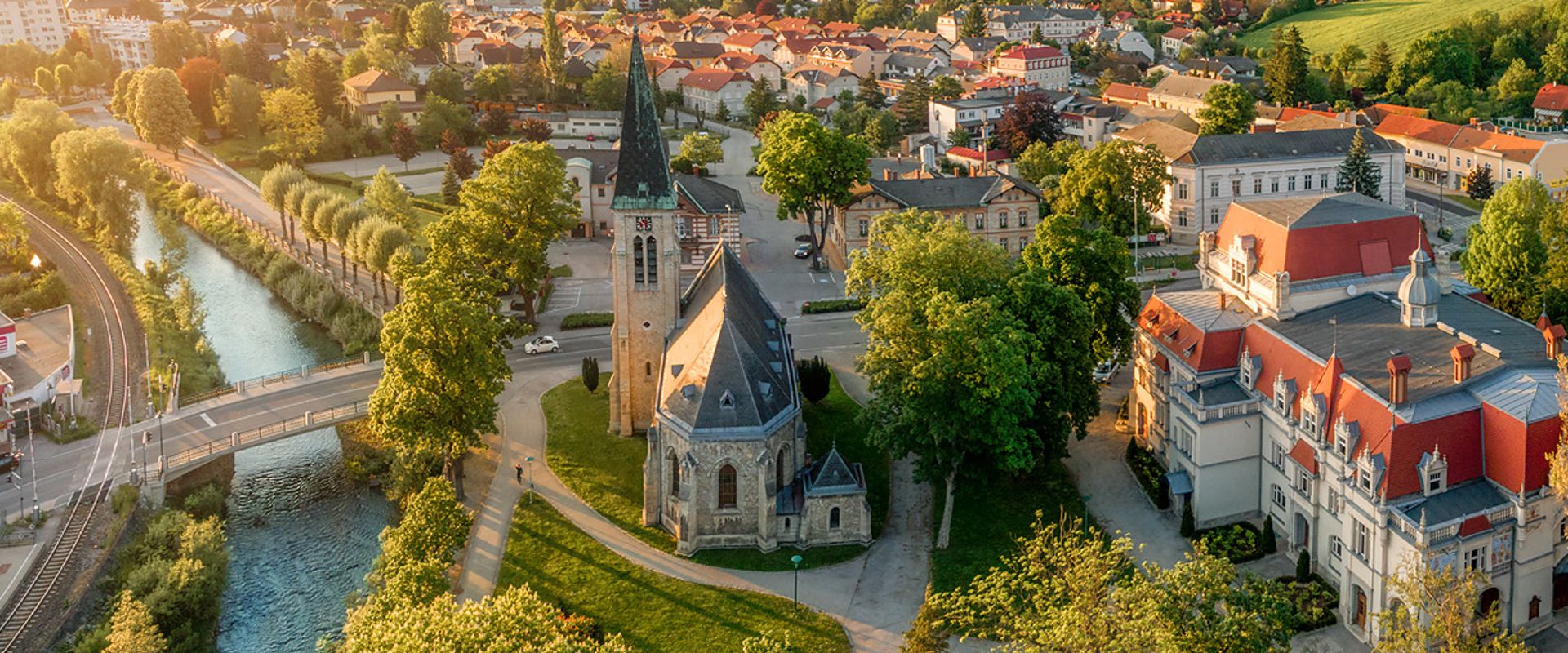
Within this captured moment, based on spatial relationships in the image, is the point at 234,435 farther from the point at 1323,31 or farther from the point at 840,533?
the point at 1323,31

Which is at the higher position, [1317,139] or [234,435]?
[1317,139]

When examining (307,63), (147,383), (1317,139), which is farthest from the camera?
(307,63)

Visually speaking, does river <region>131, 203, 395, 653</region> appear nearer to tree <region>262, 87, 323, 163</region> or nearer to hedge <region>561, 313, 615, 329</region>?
hedge <region>561, 313, 615, 329</region>

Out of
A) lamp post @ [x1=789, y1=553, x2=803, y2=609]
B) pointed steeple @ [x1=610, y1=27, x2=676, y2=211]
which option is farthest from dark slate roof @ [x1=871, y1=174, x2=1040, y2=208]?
lamp post @ [x1=789, y1=553, x2=803, y2=609]

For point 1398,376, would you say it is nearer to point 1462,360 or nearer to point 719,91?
point 1462,360

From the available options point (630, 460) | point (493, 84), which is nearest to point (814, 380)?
point (630, 460)

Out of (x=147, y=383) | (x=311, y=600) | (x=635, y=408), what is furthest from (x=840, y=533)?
(x=147, y=383)

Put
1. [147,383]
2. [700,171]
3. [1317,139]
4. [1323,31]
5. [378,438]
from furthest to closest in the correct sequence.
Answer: [1323,31] < [700,171] < [1317,139] < [147,383] < [378,438]
